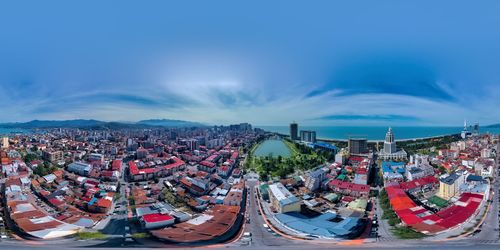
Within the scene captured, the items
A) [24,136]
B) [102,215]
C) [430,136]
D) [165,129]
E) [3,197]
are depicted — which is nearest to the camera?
[102,215]

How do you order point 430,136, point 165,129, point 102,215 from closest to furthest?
point 102,215 < point 165,129 < point 430,136

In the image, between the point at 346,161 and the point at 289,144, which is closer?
the point at 346,161

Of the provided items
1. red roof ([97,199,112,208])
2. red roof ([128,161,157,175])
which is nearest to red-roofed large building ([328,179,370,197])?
red roof ([128,161,157,175])

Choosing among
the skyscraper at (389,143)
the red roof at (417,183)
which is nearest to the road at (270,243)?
the red roof at (417,183)

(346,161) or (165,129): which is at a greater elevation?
(165,129)

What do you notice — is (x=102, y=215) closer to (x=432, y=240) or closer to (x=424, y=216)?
(x=432, y=240)

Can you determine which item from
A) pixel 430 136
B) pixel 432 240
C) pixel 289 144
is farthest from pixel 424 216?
pixel 430 136

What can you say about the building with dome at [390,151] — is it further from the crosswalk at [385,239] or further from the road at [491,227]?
the crosswalk at [385,239]
